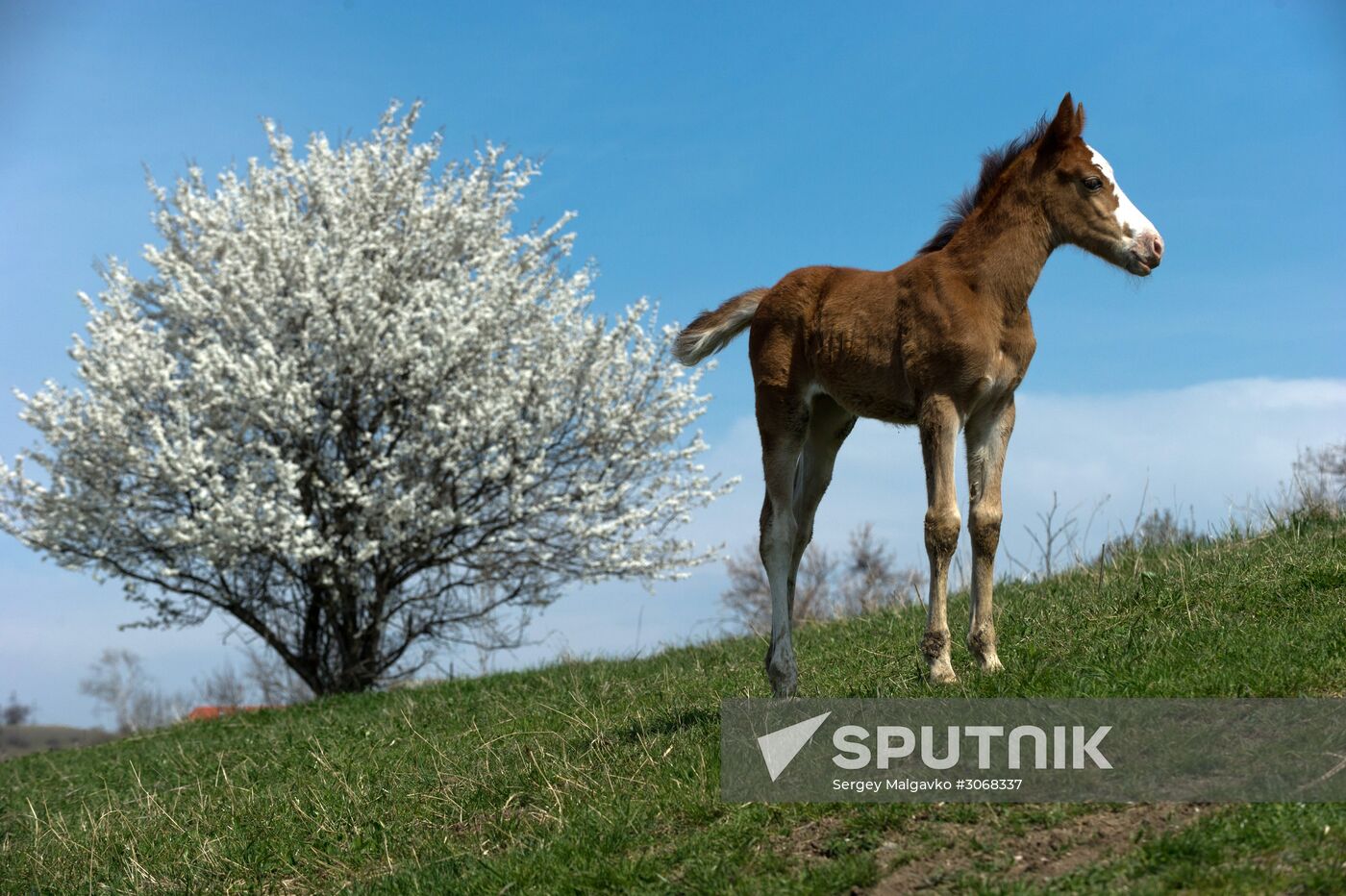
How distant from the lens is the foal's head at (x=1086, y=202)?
6.28 meters

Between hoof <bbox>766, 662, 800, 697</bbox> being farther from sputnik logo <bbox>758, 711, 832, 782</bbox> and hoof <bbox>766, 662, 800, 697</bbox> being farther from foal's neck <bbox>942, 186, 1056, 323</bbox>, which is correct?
foal's neck <bbox>942, 186, 1056, 323</bbox>

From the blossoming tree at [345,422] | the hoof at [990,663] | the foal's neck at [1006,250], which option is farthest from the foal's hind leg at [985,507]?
the blossoming tree at [345,422]

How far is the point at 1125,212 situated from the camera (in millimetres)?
6309

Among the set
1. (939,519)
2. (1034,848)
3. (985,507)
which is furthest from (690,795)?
(985,507)

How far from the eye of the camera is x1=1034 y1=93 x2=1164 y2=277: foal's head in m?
6.28

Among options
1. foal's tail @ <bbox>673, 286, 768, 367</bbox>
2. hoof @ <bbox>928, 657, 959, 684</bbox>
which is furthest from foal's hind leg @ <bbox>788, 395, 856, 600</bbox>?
hoof @ <bbox>928, 657, 959, 684</bbox>

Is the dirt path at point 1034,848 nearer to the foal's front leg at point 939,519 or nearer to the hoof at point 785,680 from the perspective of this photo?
the foal's front leg at point 939,519

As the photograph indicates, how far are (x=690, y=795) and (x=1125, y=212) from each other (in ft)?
12.2

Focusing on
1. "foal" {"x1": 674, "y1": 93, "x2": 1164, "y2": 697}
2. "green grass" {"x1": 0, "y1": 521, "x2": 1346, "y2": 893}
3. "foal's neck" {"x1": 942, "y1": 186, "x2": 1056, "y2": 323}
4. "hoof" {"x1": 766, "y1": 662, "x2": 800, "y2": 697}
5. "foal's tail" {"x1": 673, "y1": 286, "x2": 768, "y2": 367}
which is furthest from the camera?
"foal's tail" {"x1": 673, "y1": 286, "x2": 768, "y2": 367}

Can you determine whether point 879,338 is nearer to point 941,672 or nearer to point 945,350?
point 945,350

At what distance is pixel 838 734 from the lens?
17.9 feet

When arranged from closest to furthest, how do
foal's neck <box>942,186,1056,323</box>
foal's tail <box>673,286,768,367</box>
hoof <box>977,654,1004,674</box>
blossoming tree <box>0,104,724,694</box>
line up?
hoof <box>977,654,1004,674</box> < foal's neck <box>942,186,1056,323</box> < foal's tail <box>673,286,768,367</box> < blossoming tree <box>0,104,724,694</box>

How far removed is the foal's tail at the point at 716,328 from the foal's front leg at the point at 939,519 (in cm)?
165

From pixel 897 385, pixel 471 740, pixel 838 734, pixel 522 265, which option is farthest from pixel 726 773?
pixel 522 265
